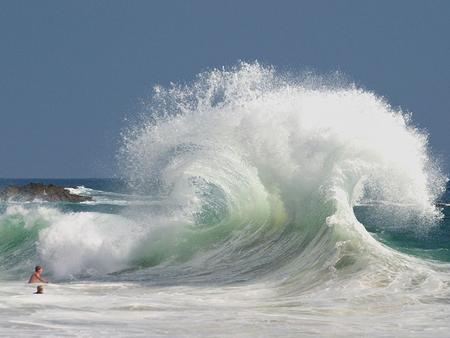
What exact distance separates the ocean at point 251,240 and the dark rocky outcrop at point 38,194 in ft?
149

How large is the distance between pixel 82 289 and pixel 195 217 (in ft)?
21.0

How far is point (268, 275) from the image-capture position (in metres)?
16.1

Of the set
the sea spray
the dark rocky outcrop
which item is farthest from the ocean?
the dark rocky outcrop

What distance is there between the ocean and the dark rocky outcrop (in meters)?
45.3

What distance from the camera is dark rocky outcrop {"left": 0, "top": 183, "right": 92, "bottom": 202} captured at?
233 feet

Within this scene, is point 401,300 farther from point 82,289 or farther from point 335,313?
point 82,289

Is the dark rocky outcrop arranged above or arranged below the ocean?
above

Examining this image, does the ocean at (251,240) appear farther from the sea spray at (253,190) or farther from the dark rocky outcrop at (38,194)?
the dark rocky outcrop at (38,194)

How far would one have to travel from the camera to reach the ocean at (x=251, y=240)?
37.7 ft

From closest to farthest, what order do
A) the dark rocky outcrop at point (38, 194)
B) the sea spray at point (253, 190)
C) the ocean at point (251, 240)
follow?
the ocean at point (251, 240) < the sea spray at point (253, 190) < the dark rocky outcrop at point (38, 194)

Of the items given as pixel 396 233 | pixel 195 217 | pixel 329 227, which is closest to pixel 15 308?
pixel 329 227

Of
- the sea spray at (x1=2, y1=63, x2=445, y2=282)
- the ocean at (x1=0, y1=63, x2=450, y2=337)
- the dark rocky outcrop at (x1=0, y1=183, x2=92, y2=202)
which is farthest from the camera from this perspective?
the dark rocky outcrop at (x1=0, y1=183, x2=92, y2=202)

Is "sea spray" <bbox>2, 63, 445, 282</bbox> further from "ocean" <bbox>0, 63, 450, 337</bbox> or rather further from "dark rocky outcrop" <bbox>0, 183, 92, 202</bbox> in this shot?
"dark rocky outcrop" <bbox>0, 183, 92, 202</bbox>

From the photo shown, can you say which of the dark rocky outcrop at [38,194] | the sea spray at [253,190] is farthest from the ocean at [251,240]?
the dark rocky outcrop at [38,194]
